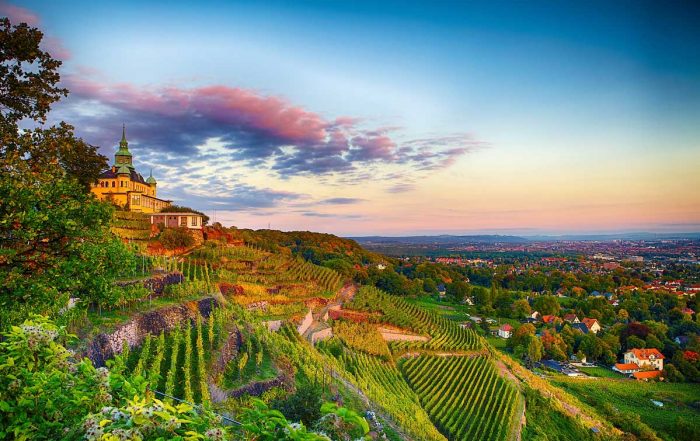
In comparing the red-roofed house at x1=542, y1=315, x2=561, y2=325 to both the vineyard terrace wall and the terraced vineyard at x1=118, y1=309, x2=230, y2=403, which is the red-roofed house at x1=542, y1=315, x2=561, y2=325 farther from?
the terraced vineyard at x1=118, y1=309, x2=230, y2=403

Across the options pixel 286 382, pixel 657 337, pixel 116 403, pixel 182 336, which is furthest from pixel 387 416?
pixel 657 337

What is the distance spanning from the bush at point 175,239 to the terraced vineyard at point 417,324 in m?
15.4

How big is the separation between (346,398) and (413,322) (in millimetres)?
22926

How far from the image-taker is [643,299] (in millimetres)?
72250

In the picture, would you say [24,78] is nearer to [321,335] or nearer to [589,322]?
[321,335]

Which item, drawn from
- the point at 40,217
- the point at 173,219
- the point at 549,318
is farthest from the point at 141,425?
the point at 549,318

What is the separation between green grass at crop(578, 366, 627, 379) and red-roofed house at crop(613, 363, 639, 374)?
1.75ft

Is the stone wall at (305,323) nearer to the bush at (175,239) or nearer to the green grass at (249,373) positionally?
the green grass at (249,373)

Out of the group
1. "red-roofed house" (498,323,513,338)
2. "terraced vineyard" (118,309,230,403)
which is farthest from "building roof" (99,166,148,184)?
"red-roofed house" (498,323,513,338)

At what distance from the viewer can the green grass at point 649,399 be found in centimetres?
3219

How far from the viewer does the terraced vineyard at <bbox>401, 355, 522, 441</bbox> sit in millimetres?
22469

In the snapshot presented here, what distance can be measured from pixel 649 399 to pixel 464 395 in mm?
23939

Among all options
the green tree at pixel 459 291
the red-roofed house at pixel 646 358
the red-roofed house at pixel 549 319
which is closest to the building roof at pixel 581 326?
the red-roofed house at pixel 549 319

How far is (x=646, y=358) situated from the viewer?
48594mm
